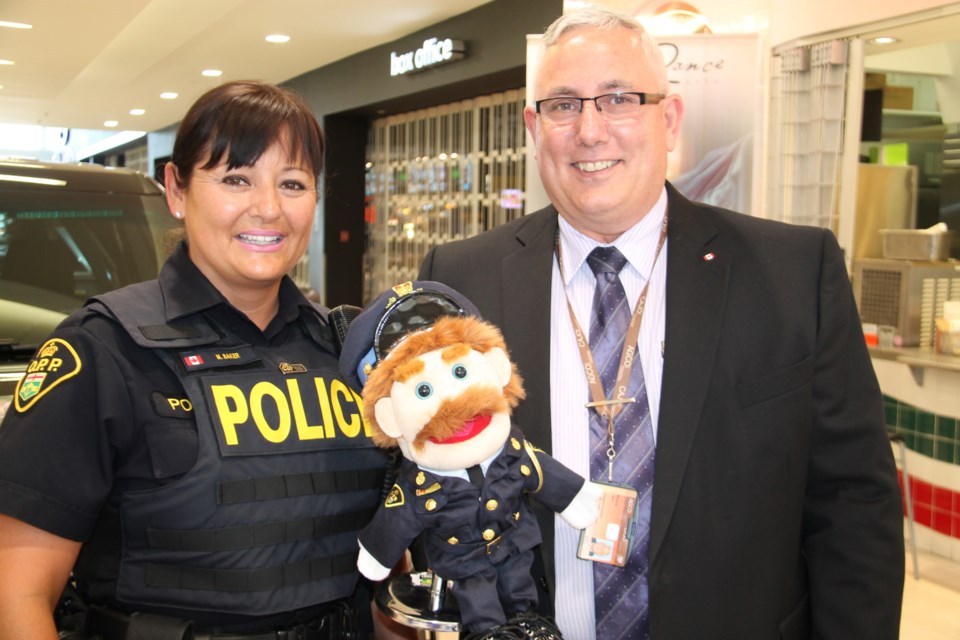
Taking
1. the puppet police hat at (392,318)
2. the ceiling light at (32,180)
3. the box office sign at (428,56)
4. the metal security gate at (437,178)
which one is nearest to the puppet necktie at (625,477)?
the puppet police hat at (392,318)

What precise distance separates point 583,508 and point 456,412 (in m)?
0.31

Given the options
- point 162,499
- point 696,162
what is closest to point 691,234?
point 162,499

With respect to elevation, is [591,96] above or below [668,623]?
above

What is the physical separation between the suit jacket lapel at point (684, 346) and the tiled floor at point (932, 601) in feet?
9.65

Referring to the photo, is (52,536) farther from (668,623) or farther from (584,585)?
(668,623)

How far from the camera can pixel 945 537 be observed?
196 inches

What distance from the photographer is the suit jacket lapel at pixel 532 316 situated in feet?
5.02

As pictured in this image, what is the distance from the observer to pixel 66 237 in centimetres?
298

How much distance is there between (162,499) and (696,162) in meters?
3.09

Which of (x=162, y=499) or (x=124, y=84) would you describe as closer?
(x=162, y=499)

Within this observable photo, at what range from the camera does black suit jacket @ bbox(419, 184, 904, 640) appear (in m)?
1.45

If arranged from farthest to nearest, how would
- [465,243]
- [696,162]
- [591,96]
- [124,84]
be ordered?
[124,84] → [696,162] → [465,243] → [591,96]

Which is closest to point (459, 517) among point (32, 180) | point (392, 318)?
point (392, 318)

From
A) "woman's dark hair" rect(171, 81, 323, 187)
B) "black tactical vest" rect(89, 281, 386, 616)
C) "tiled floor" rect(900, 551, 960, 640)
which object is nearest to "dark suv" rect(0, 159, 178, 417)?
"woman's dark hair" rect(171, 81, 323, 187)
